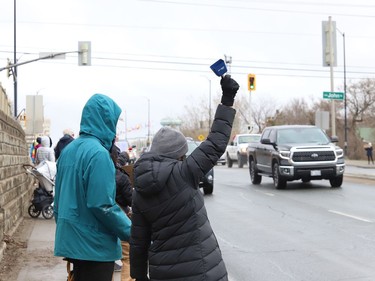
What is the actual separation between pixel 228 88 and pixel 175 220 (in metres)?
0.88

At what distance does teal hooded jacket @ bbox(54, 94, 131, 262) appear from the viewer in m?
3.50

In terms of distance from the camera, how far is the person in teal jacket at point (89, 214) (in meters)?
3.50

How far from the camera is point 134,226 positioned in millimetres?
3402

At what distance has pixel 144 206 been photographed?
3.31 meters

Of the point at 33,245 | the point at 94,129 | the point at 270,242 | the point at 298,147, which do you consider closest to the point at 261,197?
the point at 298,147

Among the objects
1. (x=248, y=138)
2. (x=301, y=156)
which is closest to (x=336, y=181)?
(x=301, y=156)

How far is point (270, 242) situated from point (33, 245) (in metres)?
3.95

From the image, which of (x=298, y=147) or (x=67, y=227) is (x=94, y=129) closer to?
(x=67, y=227)

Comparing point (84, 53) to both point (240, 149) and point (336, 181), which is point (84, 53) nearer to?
point (240, 149)

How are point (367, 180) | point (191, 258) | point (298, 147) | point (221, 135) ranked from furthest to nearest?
point (367, 180) → point (298, 147) → point (221, 135) → point (191, 258)

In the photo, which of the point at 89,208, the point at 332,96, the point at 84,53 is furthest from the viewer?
the point at 332,96

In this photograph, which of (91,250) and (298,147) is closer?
(91,250)

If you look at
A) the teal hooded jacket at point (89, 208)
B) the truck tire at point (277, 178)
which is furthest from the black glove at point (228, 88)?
the truck tire at point (277, 178)

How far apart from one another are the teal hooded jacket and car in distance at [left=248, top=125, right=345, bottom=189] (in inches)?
545
